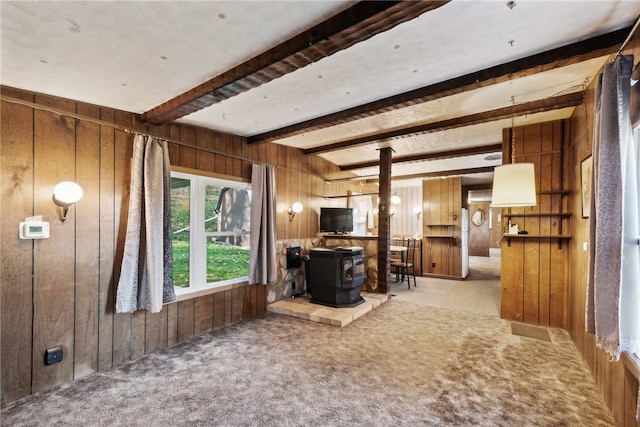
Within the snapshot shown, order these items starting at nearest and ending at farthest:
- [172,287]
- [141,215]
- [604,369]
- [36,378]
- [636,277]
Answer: [636,277] → [604,369] → [36,378] → [141,215] → [172,287]

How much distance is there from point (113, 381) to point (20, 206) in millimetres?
1625

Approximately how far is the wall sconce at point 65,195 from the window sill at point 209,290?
4.54ft

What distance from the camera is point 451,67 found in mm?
2127

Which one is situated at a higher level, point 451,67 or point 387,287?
point 451,67

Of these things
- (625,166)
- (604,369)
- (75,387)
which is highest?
(625,166)

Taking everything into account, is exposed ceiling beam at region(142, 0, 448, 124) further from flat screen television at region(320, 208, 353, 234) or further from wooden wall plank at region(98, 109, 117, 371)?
flat screen television at region(320, 208, 353, 234)

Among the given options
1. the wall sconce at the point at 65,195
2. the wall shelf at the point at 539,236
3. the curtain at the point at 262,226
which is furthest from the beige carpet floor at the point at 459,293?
the wall sconce at the point at 65,195

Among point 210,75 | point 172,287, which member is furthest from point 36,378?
point 210,75

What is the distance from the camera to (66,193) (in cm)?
232

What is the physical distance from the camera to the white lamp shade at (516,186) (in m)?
2.40

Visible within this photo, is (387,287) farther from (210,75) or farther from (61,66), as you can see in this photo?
(61,66)

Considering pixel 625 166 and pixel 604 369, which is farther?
pixel 604 369

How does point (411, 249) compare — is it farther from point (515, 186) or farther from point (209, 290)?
point (209, 290)

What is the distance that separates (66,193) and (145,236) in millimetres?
720
